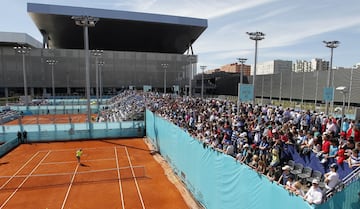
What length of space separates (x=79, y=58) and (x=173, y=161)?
211 ft

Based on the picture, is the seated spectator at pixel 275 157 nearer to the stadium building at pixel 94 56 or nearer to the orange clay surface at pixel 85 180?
the orange clay surface at pixel 85 180

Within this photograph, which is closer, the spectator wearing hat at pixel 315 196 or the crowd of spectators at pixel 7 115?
the spectator wearing hat at pixel 315 196

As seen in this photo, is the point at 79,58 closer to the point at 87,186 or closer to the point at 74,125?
the point at 74,125

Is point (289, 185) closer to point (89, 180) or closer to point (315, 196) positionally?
point (315, 196)

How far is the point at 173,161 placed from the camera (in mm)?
16359

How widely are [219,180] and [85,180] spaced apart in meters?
9.58

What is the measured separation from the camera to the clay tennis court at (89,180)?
41.9ft

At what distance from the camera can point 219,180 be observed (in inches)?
363

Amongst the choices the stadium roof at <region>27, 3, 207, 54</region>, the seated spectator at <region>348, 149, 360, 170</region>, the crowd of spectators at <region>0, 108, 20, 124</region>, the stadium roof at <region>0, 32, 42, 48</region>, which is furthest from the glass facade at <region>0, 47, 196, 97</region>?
the seated spectator at <region>348, 149, 360, 170</region>

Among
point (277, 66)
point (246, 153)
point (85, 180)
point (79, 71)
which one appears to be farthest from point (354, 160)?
point (277, 66)

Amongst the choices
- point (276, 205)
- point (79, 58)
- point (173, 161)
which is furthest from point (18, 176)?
point (79, 58)

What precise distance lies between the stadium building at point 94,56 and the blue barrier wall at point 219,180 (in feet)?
157

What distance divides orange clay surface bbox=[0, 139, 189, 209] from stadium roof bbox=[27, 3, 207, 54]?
159 ft

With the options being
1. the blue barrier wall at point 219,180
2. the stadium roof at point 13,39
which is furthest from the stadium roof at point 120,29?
the blue barrier wall at point 219,180
